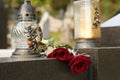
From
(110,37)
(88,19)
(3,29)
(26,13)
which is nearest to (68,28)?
(3,29)

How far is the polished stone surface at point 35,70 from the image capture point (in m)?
2.35

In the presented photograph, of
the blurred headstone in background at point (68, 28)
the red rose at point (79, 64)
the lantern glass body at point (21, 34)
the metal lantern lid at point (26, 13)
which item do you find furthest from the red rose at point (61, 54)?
the blurred headstone in background at point (68, 28)

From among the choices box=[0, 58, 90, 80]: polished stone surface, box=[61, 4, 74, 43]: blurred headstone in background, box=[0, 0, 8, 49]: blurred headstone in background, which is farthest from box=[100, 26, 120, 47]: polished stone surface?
box=[61, 4, 74, 43]: blurred headstone in background

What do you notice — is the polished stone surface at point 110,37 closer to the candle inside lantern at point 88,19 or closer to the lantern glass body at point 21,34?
the candle inside lantern at point 88,19

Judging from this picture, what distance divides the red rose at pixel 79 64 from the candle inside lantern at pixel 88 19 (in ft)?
2.05

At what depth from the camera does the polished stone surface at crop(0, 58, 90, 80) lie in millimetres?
2354

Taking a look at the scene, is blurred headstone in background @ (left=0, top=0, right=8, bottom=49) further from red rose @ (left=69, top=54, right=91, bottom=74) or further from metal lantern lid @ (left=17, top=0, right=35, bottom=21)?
red rose @ (left=69, top=54, right=91, bottom=74)

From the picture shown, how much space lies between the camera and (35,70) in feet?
8.21

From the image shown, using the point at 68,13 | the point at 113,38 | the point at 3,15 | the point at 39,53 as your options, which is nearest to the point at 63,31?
the point at 68,13

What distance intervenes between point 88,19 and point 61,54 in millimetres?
694

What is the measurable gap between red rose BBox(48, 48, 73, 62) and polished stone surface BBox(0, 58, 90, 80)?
0.14ft

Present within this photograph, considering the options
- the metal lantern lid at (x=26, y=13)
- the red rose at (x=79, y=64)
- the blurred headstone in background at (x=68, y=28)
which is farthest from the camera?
the blurred headstone in background at (x=68, y=28)

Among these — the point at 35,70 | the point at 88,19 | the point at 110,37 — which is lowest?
the point at 35,70

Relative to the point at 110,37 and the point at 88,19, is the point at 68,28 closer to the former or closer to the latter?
the point at 110,37
